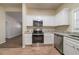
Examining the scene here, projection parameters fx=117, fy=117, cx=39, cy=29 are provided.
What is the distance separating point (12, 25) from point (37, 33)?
8.69ft

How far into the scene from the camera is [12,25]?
281 inches

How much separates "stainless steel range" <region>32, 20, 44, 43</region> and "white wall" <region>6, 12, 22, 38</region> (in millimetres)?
1392

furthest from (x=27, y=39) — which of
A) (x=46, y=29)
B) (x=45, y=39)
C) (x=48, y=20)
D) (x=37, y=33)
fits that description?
(x=48, y=20)

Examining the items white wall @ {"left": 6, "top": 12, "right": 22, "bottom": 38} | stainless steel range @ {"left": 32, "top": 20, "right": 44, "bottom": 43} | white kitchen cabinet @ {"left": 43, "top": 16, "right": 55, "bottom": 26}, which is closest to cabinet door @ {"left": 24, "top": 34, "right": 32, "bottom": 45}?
stainless steel range @ {"left": 32, "top": 20, "right": 44, "bottom": 43}

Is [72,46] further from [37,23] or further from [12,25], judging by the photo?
[12,25]

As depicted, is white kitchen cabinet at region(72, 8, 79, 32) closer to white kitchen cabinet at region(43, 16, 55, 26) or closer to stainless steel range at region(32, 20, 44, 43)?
stainless steel range at region(32, 20, 44, 43)

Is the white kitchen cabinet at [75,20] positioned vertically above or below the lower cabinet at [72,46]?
above

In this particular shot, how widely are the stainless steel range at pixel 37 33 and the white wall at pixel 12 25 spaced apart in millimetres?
1392

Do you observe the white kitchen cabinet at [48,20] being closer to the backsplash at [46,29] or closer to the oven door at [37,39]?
the backsplash at [46,29]

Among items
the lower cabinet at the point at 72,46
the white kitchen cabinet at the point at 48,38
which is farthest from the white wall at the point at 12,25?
the lower cabinet at the point at 72,46

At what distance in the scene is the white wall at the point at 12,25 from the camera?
6.44m

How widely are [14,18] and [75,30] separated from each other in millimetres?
4081
